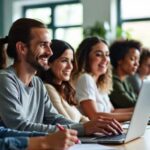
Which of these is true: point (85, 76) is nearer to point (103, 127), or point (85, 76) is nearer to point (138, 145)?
point (103, 127)

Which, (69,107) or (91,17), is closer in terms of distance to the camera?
(69,107)

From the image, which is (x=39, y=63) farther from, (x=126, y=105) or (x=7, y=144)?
(x=126, y=105)

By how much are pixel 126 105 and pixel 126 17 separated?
3825 millimetres

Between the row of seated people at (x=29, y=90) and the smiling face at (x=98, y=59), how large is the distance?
863mm

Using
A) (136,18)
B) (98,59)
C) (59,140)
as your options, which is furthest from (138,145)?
(136,18)

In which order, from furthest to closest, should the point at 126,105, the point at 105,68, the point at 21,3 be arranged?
the point at 21,3 < the point at 126,105 < the point at 105,68

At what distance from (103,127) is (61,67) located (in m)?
0.76

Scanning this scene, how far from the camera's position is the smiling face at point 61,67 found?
2429 millimetres

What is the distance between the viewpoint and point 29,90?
6.20ft

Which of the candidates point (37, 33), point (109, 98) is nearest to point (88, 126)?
point (37, 33)

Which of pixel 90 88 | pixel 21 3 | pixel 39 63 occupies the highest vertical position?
pixel 21 3

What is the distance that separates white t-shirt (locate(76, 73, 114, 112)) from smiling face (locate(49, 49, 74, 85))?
0.74ft

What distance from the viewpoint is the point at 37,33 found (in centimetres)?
188

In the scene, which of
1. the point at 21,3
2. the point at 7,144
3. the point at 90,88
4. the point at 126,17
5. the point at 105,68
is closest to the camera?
the point at 7,144
